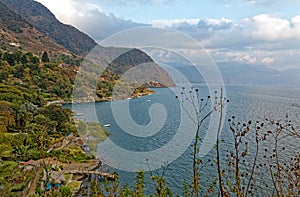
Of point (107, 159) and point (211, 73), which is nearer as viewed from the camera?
point (211, 73)

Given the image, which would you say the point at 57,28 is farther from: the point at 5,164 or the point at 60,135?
the point at 5,164

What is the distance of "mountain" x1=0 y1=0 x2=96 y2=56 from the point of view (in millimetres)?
92000

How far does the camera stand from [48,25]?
99000 millimetres

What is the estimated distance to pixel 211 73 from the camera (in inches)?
84.6

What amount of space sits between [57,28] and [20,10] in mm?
14385

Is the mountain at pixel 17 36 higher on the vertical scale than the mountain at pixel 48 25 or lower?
lower

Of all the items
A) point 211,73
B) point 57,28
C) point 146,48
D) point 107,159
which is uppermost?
point 57,28

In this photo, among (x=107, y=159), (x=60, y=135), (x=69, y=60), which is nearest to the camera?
(x=107, y=159)

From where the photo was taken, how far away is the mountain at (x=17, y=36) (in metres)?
49.3

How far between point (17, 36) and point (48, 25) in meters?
45.7

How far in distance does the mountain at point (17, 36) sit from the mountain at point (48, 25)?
82.9 feet

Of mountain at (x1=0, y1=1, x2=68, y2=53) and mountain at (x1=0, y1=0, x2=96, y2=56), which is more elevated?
mountain at (x1=0, y1=0, x2=96, y2=56)

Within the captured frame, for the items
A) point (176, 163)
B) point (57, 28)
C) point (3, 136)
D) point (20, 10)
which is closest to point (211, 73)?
point (176, 163)

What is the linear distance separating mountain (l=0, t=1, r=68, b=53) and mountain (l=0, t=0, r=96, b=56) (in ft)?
82.9
